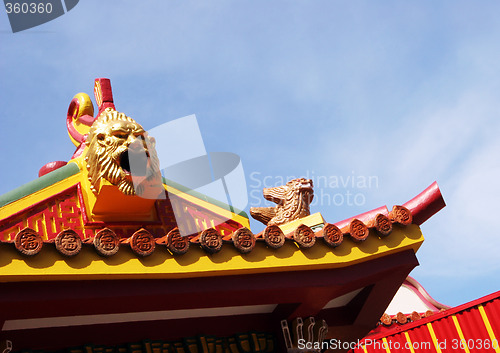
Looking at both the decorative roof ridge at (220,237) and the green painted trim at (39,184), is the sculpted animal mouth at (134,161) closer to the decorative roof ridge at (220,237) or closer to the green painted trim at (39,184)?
the green painted trim at (39,184)

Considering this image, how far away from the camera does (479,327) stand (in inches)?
271

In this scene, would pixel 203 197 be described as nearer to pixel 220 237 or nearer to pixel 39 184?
pixel 39 184

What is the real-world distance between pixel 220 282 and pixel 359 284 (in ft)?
3.81

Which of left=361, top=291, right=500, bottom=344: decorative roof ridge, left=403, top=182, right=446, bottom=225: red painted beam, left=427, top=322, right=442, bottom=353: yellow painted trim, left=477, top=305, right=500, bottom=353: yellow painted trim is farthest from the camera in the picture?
left=427, top=322, right=442, bottom=353: yellow painted trim

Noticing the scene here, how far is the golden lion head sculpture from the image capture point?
520cm

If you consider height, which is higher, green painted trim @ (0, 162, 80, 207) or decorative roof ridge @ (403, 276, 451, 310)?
green painted trim @ (0, 162, 80, 207)

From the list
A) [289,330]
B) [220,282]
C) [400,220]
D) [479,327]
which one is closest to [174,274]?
[220,282]

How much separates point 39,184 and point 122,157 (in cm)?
75

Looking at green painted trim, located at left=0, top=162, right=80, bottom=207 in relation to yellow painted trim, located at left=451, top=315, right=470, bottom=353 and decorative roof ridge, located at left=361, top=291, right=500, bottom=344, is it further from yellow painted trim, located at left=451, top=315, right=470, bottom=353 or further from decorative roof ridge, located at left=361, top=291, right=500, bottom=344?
yellow painted trim, located at left=451, top=315, right=470, bottom=353

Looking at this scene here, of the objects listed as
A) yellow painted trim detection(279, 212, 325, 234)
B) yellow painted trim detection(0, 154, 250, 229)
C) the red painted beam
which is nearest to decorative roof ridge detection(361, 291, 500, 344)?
yellow painted trim detection(279, 212, 325, 234)

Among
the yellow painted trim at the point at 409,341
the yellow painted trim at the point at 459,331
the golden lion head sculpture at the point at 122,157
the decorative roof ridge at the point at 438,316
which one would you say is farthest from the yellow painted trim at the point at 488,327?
the golden lion head sculpture at the point at 122,157

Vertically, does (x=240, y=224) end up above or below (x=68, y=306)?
above

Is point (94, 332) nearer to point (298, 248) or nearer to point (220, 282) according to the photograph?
point (220, 282)

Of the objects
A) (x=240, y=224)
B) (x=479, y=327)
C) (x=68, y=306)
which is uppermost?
(x=240, y=224)
